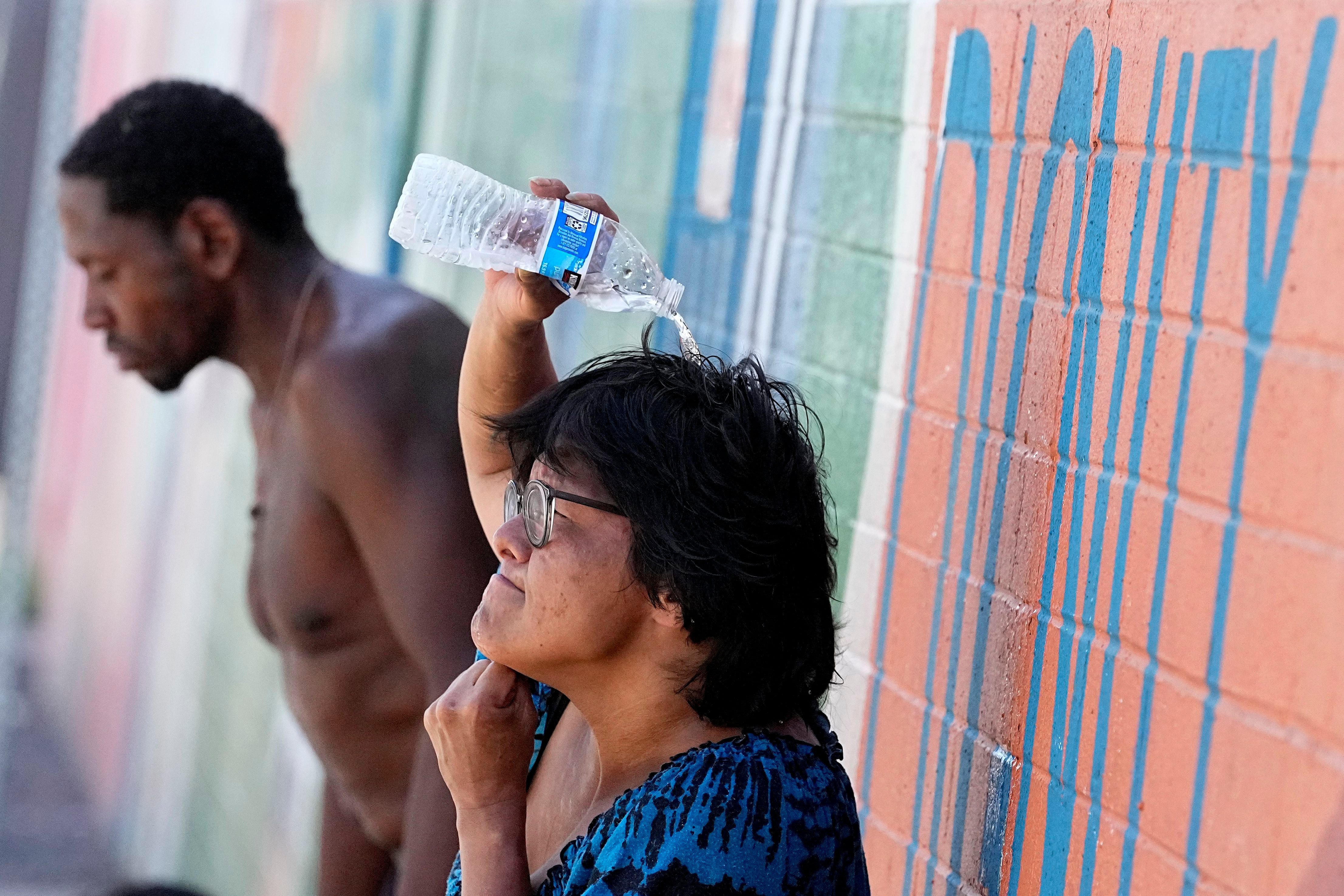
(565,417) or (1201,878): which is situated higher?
(565,417)

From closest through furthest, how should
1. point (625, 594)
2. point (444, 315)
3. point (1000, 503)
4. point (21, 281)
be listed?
point (625, 594)
point (1000, 503)
point (444, 315)
point (21, 281)

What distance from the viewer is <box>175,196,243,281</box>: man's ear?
3.50 meters

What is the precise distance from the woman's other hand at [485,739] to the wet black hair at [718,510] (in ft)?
0.68

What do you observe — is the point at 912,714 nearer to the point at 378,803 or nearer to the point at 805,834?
the point at 805,834

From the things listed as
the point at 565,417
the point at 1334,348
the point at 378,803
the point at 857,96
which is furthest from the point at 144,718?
the point at 1334,348

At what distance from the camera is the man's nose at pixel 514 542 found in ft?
6.13

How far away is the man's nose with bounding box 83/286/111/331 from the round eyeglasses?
6.51 feet

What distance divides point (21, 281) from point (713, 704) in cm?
1205

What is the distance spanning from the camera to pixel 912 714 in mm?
2461

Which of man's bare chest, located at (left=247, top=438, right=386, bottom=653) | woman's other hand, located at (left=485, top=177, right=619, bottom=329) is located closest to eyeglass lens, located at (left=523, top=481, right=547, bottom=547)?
woman's other hand, located at (left=485, top=177, right=619, bottom=329)

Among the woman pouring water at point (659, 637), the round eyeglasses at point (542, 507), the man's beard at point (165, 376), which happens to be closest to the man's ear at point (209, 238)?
the man's beard at point (165, 376)

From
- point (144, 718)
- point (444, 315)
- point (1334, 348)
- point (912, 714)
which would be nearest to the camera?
point (1334, 348)

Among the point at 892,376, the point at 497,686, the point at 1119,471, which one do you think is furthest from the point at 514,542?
the point at 892,376

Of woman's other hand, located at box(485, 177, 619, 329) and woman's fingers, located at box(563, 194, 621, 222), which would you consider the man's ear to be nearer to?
woman's other hand, located at box(485, 177, 619, 329)
